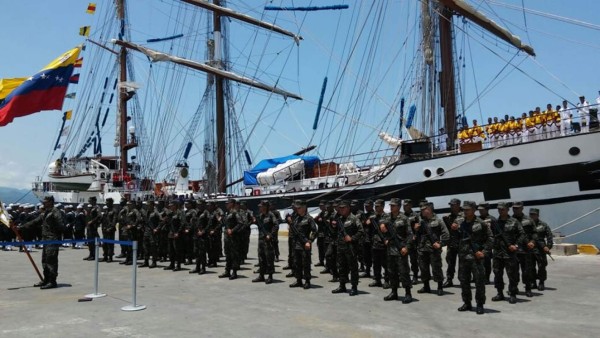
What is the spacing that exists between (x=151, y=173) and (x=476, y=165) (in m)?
28.2

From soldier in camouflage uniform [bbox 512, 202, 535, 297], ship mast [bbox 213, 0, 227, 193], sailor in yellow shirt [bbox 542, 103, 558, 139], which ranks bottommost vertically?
soldier in camouflage uniform [bbox 512, 202, 535, 297]

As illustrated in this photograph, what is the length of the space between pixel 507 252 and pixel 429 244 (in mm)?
1381

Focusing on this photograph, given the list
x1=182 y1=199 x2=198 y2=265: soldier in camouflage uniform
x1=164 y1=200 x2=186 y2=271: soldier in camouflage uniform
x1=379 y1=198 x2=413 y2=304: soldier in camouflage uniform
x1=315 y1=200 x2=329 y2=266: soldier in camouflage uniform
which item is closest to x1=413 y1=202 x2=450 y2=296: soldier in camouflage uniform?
x1=379 y1=198 x2=413 y2=304: soldier in camouflage uniform

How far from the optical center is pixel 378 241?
998cm

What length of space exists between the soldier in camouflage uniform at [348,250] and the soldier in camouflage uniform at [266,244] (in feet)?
5.97

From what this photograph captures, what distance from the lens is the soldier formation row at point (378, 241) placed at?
8266 millimetres

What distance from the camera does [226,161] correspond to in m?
32.9

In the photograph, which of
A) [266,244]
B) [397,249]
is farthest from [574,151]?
[266,244]

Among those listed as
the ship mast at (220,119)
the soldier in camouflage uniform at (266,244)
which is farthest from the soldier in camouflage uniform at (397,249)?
the ship mast at (220,119)

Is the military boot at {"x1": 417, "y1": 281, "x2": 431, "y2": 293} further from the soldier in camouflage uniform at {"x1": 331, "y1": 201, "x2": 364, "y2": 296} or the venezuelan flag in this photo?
the venezuelan flag

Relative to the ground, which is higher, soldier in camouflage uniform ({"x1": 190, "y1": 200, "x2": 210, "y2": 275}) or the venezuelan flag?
the venezuelan flag

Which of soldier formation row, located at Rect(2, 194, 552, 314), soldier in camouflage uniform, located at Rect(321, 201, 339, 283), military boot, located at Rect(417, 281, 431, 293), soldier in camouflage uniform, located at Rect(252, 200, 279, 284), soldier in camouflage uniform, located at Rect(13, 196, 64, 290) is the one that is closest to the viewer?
soldier formation row, located at Rect(2, 194, 552, 314)

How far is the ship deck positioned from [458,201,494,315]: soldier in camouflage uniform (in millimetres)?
315

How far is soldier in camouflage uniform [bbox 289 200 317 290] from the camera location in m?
9.95
